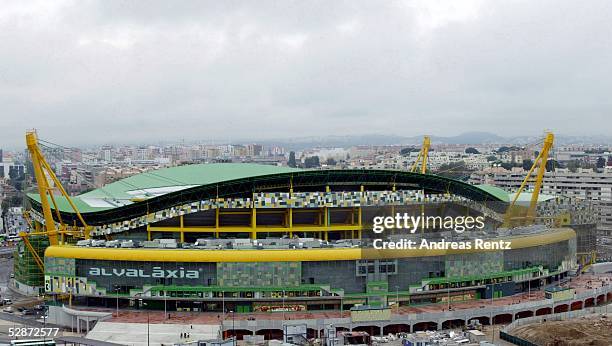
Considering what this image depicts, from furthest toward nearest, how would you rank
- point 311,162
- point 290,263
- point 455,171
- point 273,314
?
point 311,162 < point 455,171 < point 290,263 < point 273,314

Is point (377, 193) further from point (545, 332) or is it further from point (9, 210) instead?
point (9, 210)

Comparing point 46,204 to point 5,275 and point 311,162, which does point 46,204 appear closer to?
point 5,275

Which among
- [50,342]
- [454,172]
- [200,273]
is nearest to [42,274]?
[200,273]

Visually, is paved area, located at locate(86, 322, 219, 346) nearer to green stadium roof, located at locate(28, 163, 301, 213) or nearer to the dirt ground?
green stadium roof, located at locate(28, 163, 301, 213)

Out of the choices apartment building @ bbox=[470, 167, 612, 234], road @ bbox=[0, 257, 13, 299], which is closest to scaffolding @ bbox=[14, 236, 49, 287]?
road @ bbox=[0, 257, 13, 299]

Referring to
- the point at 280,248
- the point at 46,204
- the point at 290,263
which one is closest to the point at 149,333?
the point at 290,263

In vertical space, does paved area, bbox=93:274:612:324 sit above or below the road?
above

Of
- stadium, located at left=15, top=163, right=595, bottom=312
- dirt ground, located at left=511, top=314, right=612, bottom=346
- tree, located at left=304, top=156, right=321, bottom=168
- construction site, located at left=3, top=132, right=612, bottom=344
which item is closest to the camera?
dirt ground, located at left=511, top=314, right=612, bottom=346
